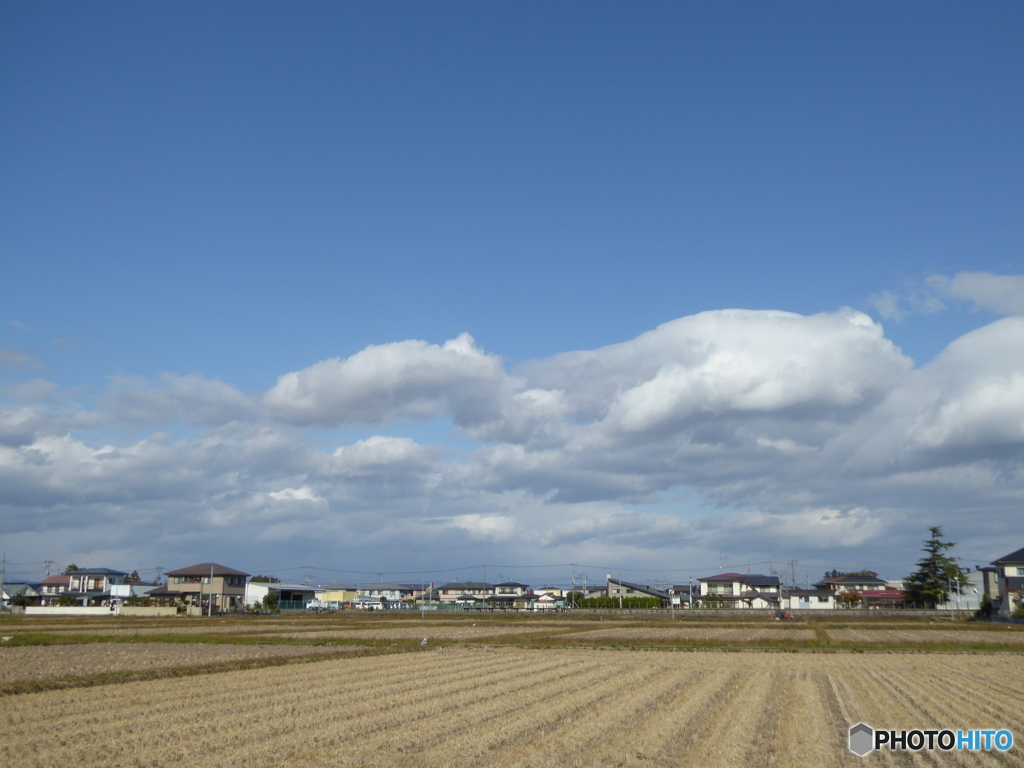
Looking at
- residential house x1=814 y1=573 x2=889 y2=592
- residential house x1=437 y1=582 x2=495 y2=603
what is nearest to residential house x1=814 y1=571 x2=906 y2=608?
residential house x1=814 y1=573 x2=889 y2=592

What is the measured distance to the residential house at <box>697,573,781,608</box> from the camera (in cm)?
14650

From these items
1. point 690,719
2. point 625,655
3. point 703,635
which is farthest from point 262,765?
point 703,635

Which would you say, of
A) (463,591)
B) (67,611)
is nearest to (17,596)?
(67,611)

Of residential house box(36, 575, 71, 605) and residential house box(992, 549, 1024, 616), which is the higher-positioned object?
residential house box(992, 549, 1024, 616)

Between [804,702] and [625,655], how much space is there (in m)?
A: 17.8

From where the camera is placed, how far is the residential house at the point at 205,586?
117 m

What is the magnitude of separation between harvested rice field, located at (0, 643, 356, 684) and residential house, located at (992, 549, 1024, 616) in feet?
252

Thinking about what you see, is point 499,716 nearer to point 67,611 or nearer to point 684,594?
point 67,611

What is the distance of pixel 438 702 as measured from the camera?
21.1 meters

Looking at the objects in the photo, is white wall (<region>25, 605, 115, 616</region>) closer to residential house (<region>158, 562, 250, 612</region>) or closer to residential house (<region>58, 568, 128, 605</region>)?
residential house (<region>158, 562, 250, 612</region>)

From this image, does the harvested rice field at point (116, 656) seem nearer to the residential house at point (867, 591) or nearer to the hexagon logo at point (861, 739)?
the hexagon logo at point (861, 739)

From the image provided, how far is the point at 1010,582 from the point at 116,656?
98550 mm

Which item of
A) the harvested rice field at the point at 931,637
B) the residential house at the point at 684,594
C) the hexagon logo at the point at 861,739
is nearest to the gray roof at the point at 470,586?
the residential house at the point at 684,594

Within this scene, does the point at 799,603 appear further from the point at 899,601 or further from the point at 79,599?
the point at 79,599
